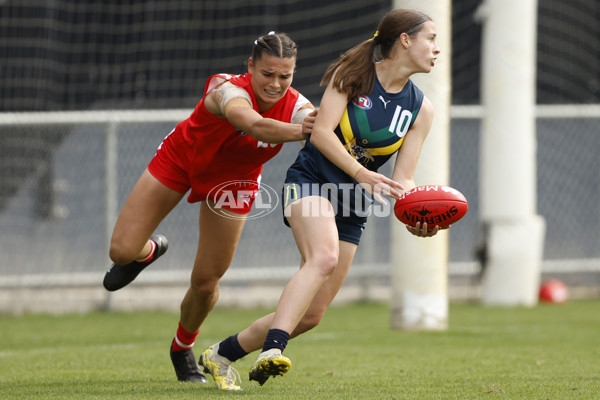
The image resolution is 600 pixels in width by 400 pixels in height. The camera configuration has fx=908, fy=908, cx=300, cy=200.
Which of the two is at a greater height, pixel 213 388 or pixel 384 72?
pixel 384 72

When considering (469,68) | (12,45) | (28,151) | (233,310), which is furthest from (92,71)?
(469,68)

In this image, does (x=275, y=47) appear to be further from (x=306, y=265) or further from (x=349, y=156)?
→ (x=306, y=265)

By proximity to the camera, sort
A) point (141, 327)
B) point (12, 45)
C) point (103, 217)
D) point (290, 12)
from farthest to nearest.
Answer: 1. point (290, 12)
2. point (12, 45)
3. point (103, 217)
4. point (141, 327)

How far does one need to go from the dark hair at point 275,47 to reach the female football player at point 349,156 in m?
0.24

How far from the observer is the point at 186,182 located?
16.9ft

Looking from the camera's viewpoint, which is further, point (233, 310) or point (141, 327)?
point (233, 310)

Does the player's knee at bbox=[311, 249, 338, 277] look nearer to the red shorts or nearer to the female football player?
the female football player

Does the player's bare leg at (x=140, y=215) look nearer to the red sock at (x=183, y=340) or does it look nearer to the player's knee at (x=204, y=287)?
the player's knee at (x=204, y=287)

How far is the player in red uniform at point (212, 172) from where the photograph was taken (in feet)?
15.3

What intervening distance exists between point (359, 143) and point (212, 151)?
0.89m

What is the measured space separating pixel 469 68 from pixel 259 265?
503 centimetres

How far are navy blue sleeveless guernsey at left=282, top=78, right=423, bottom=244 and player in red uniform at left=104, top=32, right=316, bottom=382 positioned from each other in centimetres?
22

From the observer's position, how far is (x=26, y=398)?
438 centimetres

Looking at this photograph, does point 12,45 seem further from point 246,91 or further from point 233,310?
point 246,91
